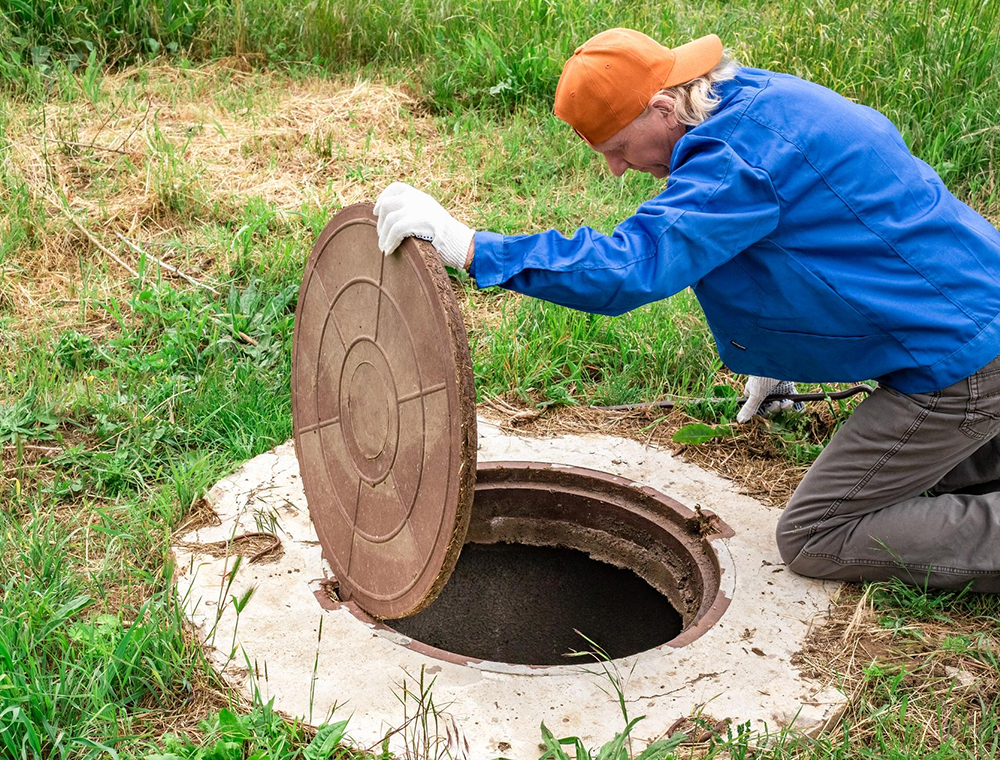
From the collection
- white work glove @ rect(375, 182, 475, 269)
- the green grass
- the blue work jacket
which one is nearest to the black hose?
the blue work jacket

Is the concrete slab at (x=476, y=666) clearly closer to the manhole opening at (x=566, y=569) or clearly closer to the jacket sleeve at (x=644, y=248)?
the manhole opening at (x=566, y=569)

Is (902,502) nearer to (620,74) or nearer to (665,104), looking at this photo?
(665,104)

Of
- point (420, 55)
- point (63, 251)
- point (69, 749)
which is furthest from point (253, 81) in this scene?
point (69, 749)

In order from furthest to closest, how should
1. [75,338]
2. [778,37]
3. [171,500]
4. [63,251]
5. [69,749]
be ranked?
[778,37] → [63,251] → [75,338] → [171,500] → [69,749]

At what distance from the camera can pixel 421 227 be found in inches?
94.3

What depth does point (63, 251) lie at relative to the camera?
15.5ft

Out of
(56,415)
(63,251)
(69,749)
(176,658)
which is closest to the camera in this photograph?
(69,749)

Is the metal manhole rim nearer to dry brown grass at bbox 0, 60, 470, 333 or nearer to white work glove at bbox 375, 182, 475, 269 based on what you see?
white work glove at bbox 375, 182, 475, 269

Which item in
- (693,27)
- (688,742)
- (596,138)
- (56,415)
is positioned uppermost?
(596,138)

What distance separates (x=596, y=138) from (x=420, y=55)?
394 cm

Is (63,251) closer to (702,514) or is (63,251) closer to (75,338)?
(75,338)

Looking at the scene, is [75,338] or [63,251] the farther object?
[63,251]

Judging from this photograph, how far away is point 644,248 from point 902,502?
1.22m

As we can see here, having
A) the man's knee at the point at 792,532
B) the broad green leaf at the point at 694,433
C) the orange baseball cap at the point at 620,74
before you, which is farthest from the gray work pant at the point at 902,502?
the orange baseball cap at the point at 620,74
